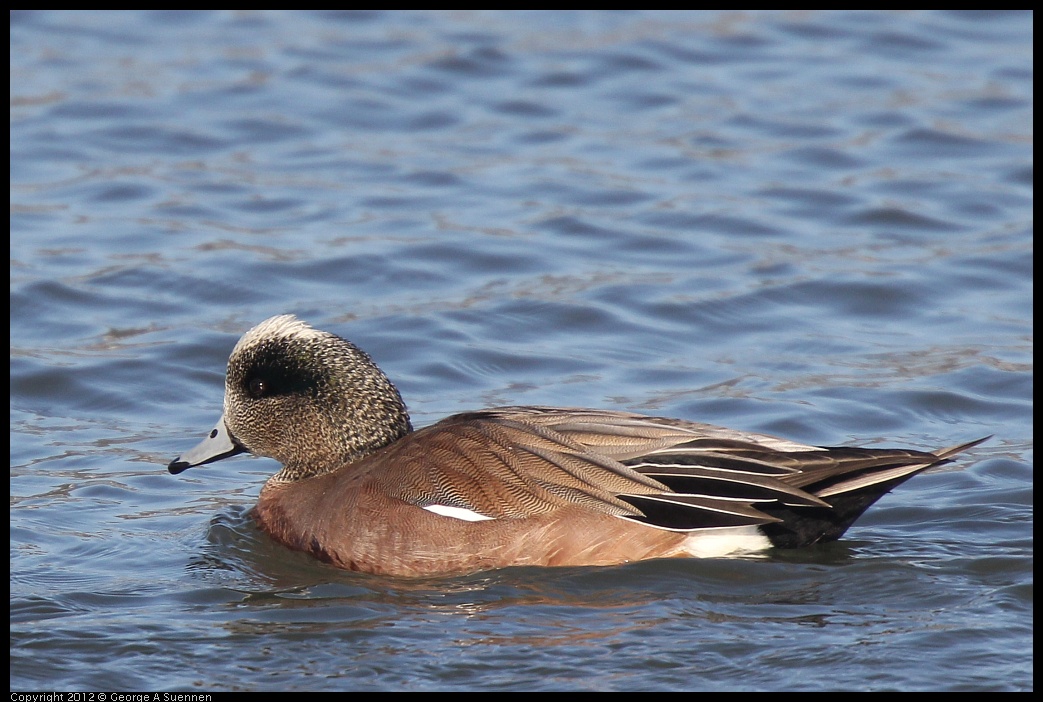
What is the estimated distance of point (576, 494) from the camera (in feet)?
18.9

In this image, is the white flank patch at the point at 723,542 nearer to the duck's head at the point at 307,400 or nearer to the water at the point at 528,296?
the water at the point at 528,296

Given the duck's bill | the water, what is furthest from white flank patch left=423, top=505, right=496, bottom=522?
the duck's bill

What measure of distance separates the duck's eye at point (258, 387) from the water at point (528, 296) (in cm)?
53

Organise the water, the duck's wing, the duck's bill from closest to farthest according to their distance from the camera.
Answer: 1. the water
2. the duck's wing
3. the duck's bill

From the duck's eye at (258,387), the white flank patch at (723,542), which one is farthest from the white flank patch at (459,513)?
the duck's eye at (258,387)

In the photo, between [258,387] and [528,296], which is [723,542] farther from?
[528,296]

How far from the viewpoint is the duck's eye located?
6598 mm

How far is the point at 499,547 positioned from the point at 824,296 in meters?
4.37

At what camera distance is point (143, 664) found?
16.7ft

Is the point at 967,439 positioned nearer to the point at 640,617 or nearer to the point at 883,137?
the point at 640,617

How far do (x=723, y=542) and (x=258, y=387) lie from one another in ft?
6.72

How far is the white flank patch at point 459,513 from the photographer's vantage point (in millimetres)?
5832

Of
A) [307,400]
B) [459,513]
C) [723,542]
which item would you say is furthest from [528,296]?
[723,542]

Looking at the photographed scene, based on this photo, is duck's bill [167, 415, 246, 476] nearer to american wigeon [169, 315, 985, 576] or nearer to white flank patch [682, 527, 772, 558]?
american wigeon [169, 315, 985, 576]
